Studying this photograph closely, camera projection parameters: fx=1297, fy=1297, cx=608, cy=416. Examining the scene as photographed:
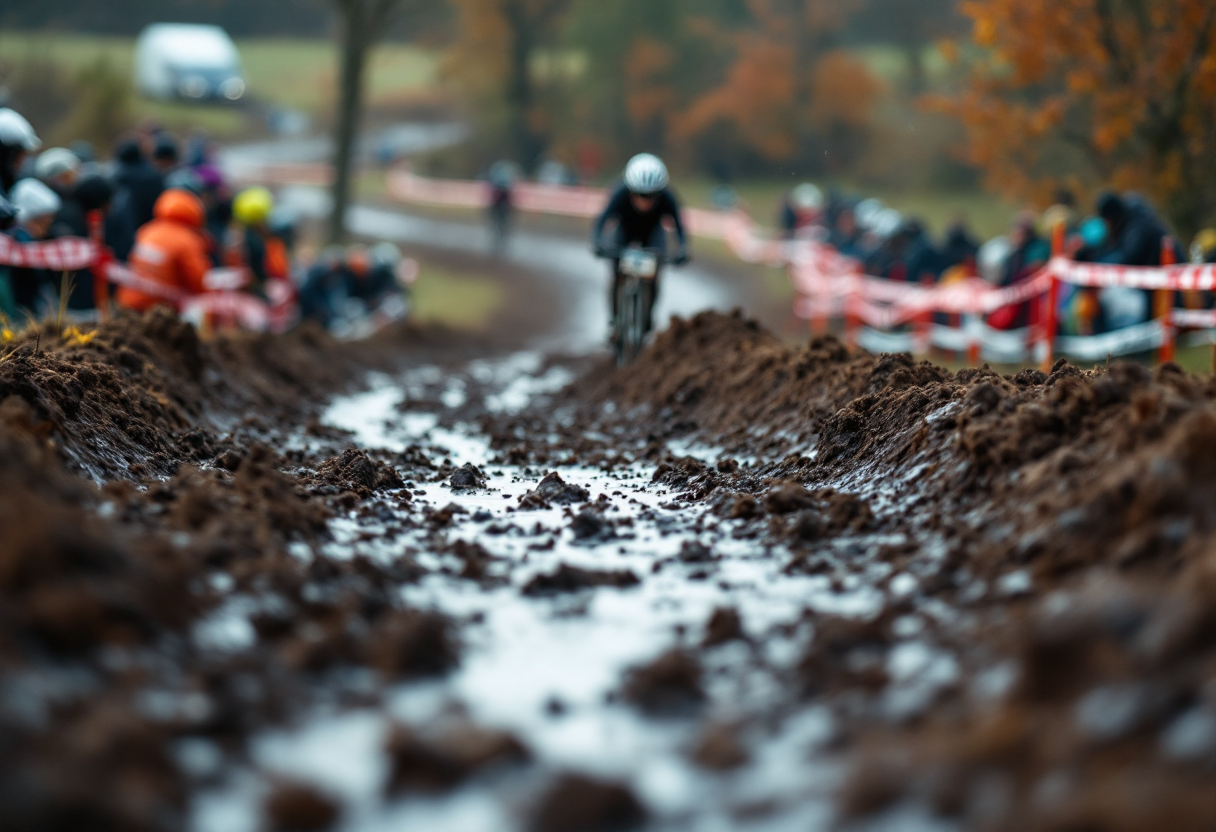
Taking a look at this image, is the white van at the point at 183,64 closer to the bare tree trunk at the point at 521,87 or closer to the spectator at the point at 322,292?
the bare tree trunk at the point at 521,87

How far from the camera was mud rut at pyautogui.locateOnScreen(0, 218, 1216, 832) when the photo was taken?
118 inches

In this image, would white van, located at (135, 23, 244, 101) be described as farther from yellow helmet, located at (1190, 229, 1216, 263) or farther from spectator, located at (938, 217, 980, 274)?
yellow helmet, located at (1190, 229, 1216, 263)

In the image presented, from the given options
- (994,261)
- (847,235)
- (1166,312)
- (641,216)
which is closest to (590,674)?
(1166,312)

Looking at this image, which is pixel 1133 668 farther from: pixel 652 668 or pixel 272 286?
pixel 272 286

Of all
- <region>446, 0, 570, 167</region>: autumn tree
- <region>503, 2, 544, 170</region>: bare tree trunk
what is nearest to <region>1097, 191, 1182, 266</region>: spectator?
<region>446, 0, 570, 167</region>: autumn tree

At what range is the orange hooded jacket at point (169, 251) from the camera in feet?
41.2

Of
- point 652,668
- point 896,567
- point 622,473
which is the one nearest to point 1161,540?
point 896,567

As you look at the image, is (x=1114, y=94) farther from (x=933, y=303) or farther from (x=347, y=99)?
(x=347, y=99)

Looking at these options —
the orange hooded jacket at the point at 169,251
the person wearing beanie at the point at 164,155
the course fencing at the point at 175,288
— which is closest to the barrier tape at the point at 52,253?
the course fencing at the point at 175,288

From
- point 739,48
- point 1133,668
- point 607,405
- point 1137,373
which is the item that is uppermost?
point 739,48

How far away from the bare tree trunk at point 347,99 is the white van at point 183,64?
91.5 feet

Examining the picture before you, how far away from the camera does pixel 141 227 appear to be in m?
13.4

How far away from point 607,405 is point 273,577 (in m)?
7.29

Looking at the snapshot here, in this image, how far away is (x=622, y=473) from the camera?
25.5ft
